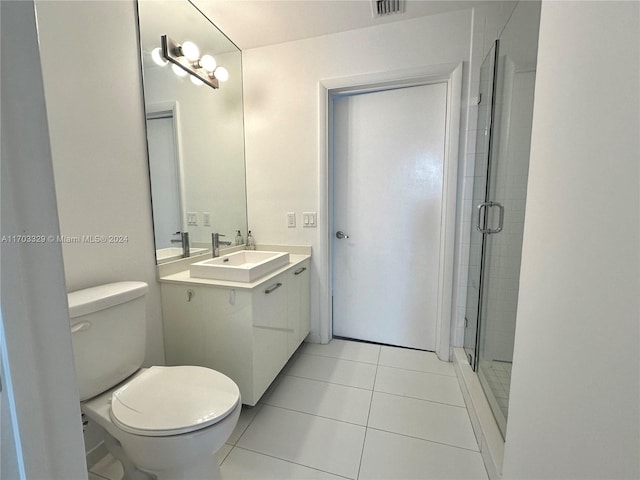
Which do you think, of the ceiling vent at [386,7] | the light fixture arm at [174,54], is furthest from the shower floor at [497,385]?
the light fixture arm at [174,54]

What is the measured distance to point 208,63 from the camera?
1.72 m

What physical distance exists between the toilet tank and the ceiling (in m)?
1.73

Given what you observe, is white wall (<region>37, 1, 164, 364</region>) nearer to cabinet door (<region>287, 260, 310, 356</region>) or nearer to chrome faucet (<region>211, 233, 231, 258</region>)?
chrome faucet (<region>211, 233, 231, 258</region>)

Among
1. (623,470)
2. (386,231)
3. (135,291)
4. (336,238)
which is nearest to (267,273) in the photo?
(135,291)

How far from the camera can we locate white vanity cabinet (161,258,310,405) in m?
1.38

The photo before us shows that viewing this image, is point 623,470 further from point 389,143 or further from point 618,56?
point 389,143

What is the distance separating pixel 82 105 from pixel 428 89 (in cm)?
198

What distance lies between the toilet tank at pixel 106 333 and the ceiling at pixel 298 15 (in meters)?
1.73

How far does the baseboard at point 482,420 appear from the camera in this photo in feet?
3.72

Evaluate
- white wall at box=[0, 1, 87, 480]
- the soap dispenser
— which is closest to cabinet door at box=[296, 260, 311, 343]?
the soap dispenser

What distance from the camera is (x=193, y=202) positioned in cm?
174

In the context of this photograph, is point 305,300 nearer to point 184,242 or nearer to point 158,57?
point 184,242

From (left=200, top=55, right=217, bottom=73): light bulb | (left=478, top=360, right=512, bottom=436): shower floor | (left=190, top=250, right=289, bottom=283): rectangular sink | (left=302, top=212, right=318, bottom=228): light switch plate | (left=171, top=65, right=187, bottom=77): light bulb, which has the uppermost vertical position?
(left=200, top=55, right=217, bottom=73): light bulb

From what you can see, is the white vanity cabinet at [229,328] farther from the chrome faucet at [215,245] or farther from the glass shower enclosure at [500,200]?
the glass shower enclosure at [500,200]
